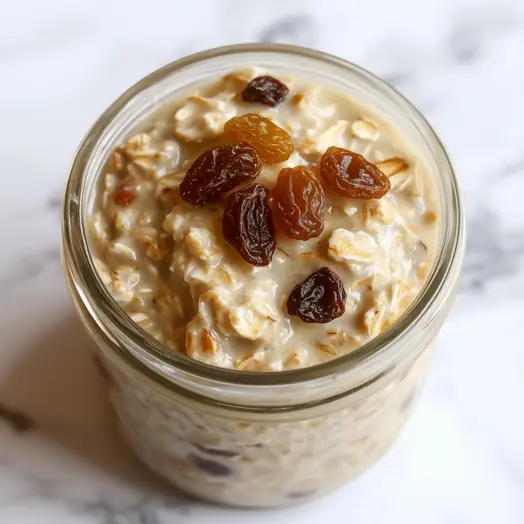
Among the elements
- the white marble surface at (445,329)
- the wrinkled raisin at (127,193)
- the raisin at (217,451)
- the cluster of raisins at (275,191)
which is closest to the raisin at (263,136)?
the cluster of raisins at (275,191)

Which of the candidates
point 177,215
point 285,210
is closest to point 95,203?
point 177,215

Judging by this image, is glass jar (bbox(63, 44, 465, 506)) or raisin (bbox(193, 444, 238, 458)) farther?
raisin (bbox(193, 444, 238, 458))

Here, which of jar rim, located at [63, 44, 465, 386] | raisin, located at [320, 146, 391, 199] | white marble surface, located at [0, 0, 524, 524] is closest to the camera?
jar rim, located at [63, 44, 465, 386]

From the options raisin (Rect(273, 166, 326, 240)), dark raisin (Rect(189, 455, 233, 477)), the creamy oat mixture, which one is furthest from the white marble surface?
raisin (Rect(273, 166, 326, 240))

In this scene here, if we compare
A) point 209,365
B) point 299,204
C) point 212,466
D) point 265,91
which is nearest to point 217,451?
point 212,466

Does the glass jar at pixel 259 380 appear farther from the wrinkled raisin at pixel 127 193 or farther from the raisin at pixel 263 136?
the raisin at pixel 263 136

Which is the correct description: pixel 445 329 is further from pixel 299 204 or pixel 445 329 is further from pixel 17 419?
pixel 17 419

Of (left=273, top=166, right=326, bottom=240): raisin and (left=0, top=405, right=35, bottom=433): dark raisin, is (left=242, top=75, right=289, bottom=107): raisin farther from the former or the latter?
(left=0, top=405, right=35, bottom=433): dark raisin
